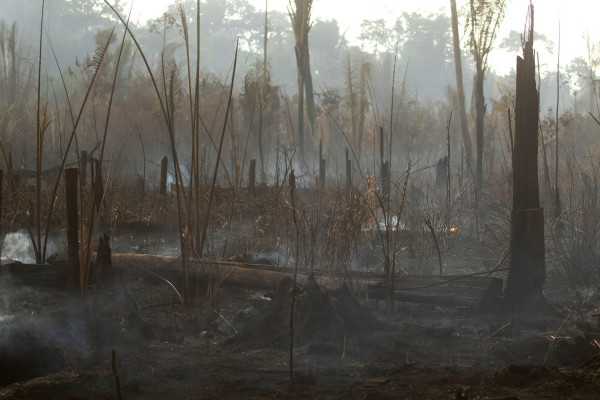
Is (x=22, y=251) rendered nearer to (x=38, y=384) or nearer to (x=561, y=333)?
(x=38, y=384)

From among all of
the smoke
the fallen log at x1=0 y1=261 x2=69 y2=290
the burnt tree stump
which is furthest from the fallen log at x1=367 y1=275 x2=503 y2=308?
the smoke

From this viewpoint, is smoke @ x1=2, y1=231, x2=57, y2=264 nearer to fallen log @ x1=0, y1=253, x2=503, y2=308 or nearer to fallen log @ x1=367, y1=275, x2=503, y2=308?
fallen log @ x1=0, y1=253, x2=503, y2=308

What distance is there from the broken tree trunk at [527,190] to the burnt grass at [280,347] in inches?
7.1

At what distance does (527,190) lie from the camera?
110 inches

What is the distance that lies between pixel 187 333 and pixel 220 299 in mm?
535

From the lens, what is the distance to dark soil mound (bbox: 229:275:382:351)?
7.99 feet

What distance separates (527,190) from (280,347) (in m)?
1.24

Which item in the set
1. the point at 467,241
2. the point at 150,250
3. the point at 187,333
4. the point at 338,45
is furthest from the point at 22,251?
the point at 338,45

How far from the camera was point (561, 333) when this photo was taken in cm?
263

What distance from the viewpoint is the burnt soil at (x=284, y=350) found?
1.92 metres

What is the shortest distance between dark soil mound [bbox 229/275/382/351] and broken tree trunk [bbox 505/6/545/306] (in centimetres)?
70

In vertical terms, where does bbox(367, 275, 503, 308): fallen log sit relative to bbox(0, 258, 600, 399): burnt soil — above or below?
above

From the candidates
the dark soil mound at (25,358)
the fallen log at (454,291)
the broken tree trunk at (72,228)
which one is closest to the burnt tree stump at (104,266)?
the broken tree trunk at (72,228)

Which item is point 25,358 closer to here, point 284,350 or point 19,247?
point 284,350
